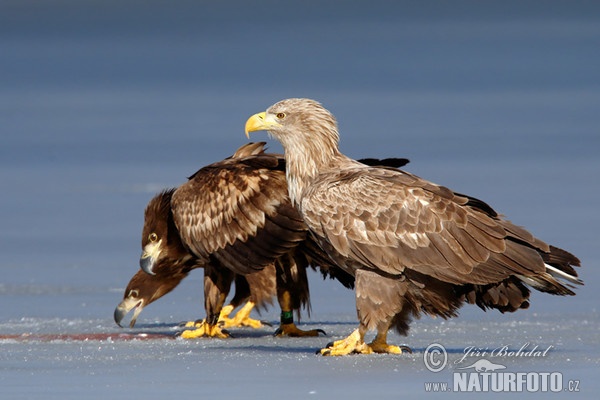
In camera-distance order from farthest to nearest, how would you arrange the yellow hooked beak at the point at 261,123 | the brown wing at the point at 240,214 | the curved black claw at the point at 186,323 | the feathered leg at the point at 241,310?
1. the feathered leg at the point at 241,310
2. the curved black claw at the point at 186,323
3. the brown wing at the point at 240,214
4. the yellow hooked beak at the point at 261,123

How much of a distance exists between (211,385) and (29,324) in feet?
11.0

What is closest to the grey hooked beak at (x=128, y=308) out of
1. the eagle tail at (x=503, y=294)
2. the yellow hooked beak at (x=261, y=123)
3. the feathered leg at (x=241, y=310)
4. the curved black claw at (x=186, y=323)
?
the curved black claw at (x=186, y=323)

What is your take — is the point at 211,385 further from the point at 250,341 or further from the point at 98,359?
the point at 250,341

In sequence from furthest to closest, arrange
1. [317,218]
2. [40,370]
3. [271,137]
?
[271,137] < [317,218] < [40,370]

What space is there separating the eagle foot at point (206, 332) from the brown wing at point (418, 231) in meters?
1.78

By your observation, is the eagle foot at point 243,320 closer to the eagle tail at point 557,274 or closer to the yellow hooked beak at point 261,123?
the yellow hooked beak at point 261,123

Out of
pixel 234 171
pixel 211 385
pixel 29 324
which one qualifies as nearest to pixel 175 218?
pixel 234 171

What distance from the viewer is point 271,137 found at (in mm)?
9320

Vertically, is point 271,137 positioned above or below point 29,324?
above

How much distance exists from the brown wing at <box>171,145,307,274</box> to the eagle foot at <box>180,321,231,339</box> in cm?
48

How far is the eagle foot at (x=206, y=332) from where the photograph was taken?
10117mm

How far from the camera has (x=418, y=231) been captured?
338 inches

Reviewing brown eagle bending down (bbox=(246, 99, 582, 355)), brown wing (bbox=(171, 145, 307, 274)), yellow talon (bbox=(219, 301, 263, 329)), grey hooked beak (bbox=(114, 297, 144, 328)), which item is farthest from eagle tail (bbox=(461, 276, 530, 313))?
grey hooked beak (bbox=(114, 297, 144, 328))

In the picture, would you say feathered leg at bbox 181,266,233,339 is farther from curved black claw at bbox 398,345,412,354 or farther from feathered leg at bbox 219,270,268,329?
curved black claw at bbox 398,345,412,354
